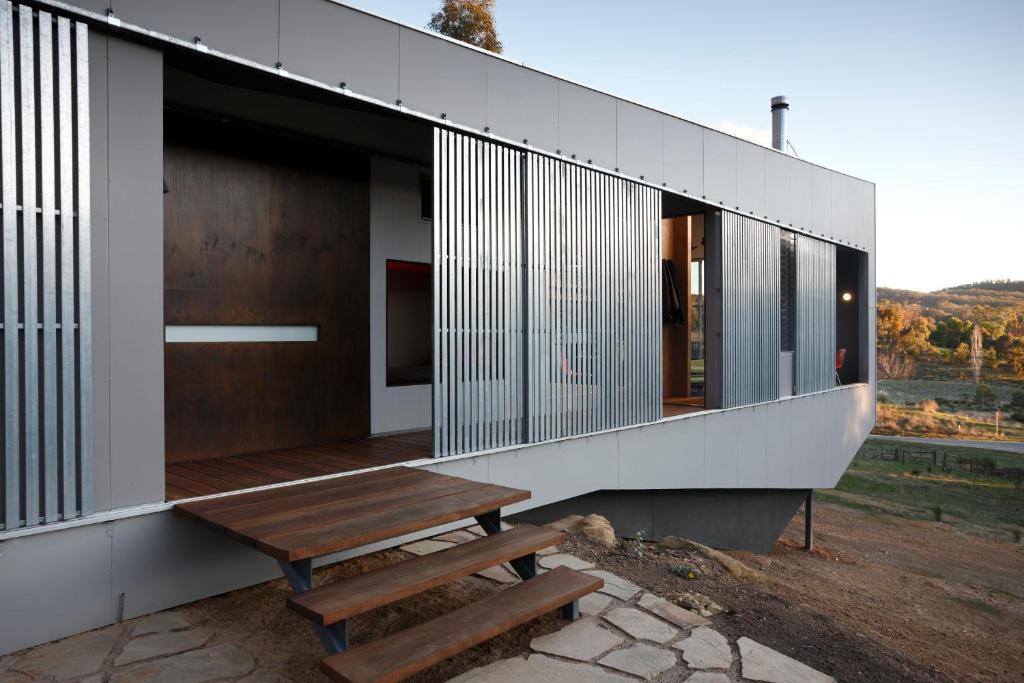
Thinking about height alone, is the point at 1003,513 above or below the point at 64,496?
below

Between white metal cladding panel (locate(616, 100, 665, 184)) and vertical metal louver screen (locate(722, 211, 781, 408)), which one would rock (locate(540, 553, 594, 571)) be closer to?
white metal cladding panel (locate(616, 100, 665, 184))

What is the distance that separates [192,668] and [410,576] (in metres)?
0.90

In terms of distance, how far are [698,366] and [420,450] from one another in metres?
5.91

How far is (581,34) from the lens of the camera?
790 inches

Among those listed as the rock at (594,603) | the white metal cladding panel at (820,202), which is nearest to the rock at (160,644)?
the rock at (594,603)

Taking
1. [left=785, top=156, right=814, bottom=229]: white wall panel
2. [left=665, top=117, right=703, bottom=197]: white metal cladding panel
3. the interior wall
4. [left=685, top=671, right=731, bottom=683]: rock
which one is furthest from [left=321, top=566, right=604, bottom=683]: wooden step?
[left=785, top=156, right=814, bottom=229]: white wall panel

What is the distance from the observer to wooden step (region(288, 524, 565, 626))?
2.49 m

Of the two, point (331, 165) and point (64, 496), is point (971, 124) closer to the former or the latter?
point (331, 165)

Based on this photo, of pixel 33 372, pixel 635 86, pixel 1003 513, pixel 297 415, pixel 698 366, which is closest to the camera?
pixel 33 372

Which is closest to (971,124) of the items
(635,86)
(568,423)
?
(635,86)

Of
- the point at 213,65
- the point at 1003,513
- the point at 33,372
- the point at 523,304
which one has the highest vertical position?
the point at 213,65

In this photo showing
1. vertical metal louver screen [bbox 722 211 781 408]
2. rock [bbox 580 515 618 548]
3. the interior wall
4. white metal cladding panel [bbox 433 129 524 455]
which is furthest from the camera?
vertical metal louver screen [bbox 722 211 781 408]

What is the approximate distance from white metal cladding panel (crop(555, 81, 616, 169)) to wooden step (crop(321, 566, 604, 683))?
12.1 ft

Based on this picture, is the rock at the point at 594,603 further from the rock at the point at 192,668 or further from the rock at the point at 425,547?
the rock at the point at 192,668
